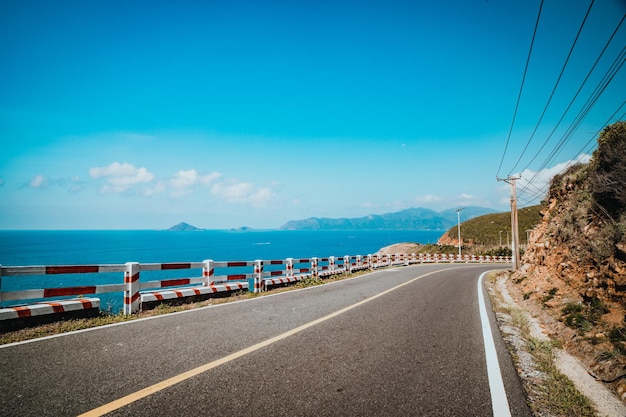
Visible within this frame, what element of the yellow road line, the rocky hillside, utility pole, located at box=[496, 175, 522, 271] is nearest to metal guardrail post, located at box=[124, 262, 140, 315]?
the yellow road line

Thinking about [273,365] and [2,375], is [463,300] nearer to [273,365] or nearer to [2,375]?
[273,365]

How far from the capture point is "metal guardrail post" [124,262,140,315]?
7.46 meters

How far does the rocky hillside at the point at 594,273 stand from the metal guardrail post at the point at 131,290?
8.84 metres

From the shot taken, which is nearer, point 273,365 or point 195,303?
point 273,365

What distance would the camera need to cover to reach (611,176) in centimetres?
805

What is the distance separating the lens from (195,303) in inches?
357

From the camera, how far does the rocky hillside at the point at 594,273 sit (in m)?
5.04

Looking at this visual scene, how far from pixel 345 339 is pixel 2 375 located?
180 inches

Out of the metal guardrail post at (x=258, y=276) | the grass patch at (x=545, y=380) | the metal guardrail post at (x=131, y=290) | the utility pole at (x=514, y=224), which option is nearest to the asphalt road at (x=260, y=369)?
the grass patch at (x=545, y=380)

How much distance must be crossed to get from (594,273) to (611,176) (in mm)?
2657

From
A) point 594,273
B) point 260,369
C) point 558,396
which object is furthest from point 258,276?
point 594,273

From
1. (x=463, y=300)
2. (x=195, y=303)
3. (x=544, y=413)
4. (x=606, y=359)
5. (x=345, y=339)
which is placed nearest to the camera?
(x=544, y=413)

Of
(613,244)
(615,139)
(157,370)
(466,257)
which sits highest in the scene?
(615,139)

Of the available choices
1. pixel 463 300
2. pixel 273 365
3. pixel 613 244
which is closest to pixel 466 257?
pixel 463 300
